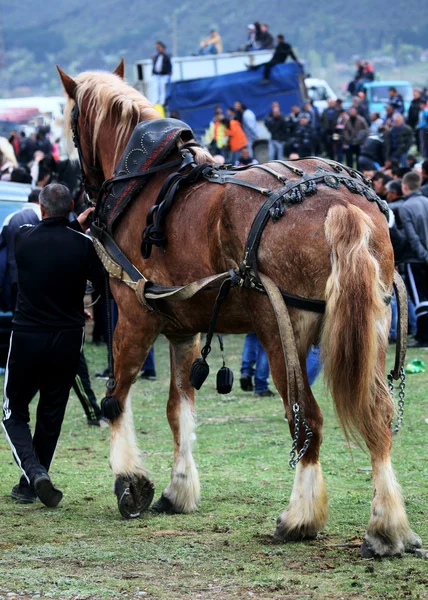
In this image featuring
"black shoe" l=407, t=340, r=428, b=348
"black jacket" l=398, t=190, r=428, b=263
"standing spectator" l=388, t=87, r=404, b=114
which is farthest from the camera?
"standing spectator" l=388, t=87, r=404, b=114

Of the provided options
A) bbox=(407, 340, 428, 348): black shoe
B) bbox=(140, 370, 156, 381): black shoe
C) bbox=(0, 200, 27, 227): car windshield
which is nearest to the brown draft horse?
bbox=(140, 370, 156, 381): black shoe

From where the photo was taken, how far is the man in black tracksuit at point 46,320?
6.73 meters

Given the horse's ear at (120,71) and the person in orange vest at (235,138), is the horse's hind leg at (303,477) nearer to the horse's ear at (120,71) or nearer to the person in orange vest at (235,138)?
→ the horse's ear at (120,71)

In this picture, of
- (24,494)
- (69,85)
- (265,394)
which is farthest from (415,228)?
(24,494)

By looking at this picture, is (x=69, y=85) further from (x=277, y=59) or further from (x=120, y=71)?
(x=277, y=59)

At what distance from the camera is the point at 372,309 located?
5254 millimetres

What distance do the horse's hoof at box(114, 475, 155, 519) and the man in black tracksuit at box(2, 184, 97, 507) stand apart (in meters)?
0.49

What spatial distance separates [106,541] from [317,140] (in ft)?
78.6

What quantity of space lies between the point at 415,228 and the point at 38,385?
8.36 m

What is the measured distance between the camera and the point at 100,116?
7074 millimetres

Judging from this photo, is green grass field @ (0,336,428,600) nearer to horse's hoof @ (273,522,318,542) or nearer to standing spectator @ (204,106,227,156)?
horse's hoof @ (273,522,318,542)

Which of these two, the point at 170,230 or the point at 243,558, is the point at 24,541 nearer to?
the point at 243,558

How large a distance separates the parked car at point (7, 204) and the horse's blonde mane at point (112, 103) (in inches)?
184

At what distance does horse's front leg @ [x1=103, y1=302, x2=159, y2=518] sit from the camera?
6504 millimetres
